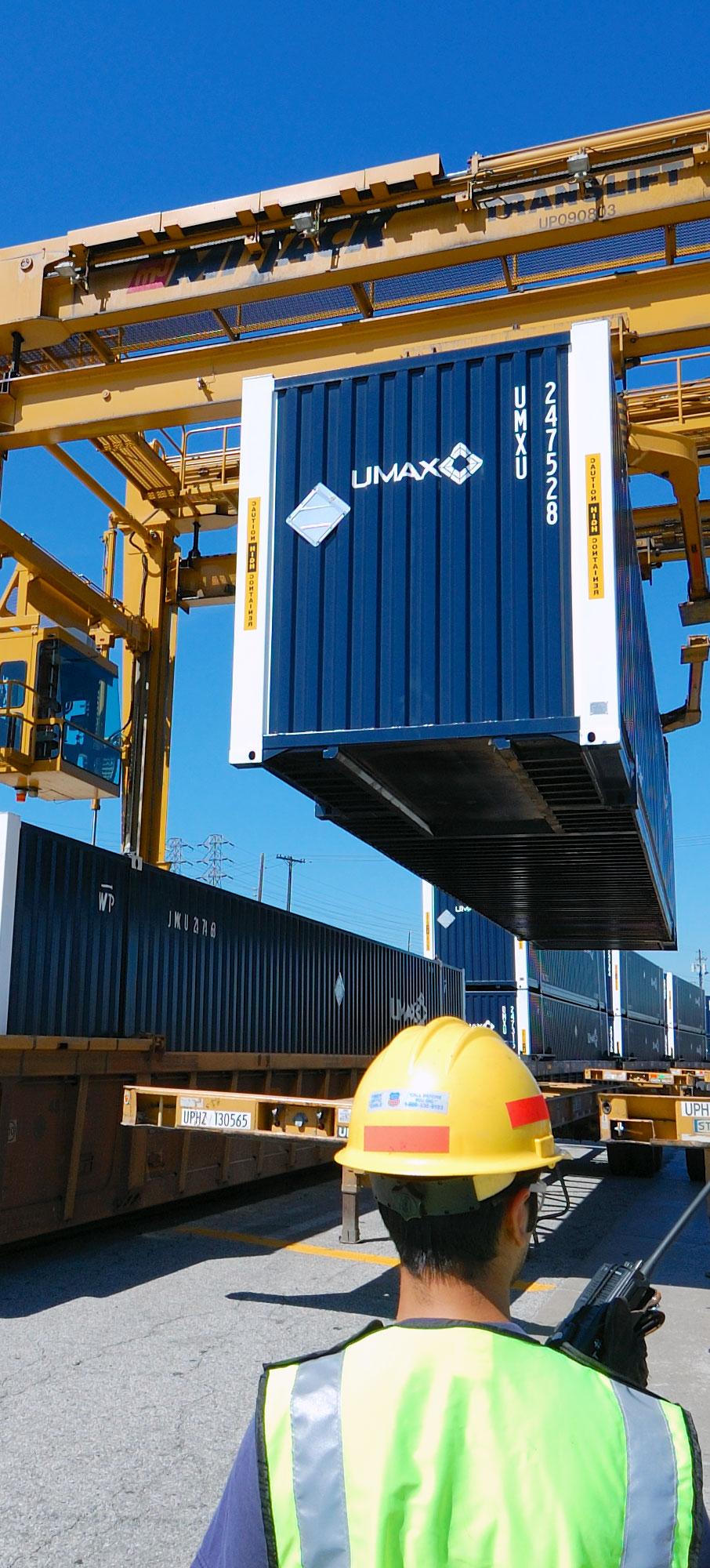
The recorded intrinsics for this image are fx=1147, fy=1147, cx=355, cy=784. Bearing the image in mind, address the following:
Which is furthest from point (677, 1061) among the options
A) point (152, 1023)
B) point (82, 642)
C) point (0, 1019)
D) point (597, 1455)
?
point (597, 1455)

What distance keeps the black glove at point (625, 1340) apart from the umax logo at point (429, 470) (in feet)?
19.4

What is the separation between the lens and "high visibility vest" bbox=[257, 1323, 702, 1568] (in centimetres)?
121

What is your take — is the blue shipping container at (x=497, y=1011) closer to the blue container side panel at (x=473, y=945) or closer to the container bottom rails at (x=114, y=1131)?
the blue container side panel at (x=473, y=945)

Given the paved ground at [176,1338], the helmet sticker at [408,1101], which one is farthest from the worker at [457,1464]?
the paved ground at [176,1338]

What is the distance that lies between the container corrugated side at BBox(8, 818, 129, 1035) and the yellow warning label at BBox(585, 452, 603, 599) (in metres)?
4.49

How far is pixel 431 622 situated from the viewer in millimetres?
7074

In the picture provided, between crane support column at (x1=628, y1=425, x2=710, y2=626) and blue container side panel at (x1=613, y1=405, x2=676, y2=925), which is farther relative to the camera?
crane support column at (x1=628, y1=425, x2=710, y2=626)

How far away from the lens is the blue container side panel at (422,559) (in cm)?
682

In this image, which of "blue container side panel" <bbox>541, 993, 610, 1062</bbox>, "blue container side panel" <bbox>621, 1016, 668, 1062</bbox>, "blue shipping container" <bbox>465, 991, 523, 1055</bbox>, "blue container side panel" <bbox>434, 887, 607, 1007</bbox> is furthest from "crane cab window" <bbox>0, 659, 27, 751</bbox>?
"blue container side panel" <bbox>621, 1016, 668, 1062</bbox>

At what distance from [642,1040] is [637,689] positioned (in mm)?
24338

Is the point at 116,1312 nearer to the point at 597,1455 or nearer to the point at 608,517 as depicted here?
the point at 608,517

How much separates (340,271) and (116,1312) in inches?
348

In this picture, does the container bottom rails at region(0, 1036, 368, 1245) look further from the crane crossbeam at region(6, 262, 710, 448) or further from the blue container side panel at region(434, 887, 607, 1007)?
the blue container side panel at region(434, 887, 607, 1007)

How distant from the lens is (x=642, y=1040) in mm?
31438
